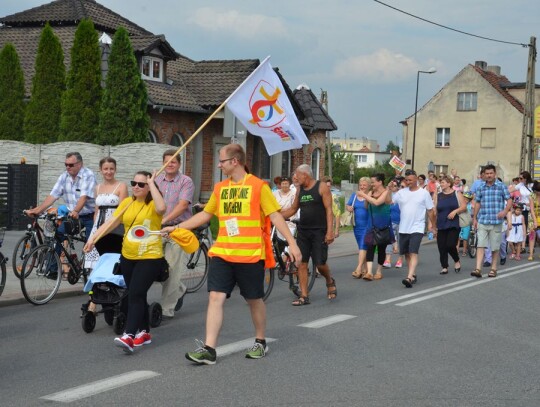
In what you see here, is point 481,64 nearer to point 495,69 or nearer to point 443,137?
point 495,69

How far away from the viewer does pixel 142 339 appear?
7.75 meters

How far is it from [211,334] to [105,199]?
9.78ft

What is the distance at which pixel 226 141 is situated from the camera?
34.0 meters

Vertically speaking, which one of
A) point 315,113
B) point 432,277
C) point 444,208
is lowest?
point 432,277

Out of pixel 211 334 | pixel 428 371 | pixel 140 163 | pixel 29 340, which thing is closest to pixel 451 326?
pixel 428 371

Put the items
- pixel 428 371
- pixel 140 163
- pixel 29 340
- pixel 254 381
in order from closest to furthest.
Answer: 1. pixel 254 381
2. pixel 428 371
3. pixel 29 340
4. pixel 140 163

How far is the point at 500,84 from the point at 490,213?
57100 millimetres

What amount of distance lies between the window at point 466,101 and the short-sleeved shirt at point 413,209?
180 ft

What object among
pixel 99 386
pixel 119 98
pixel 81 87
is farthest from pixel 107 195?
pixel 81 87

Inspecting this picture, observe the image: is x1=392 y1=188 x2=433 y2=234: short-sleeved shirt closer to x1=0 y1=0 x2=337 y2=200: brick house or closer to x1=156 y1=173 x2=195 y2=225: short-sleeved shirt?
x1=156 y1=173 x2=195 y2=225: short-sleeved shirt

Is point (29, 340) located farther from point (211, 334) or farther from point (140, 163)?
point (140, 163)

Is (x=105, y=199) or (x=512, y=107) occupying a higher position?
(x=512, y=107)

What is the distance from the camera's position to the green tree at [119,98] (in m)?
26.5

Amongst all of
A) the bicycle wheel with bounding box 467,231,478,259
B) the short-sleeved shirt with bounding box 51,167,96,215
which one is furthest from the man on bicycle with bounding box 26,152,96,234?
the bicycle wheel with bounding box 467,231,478,259
